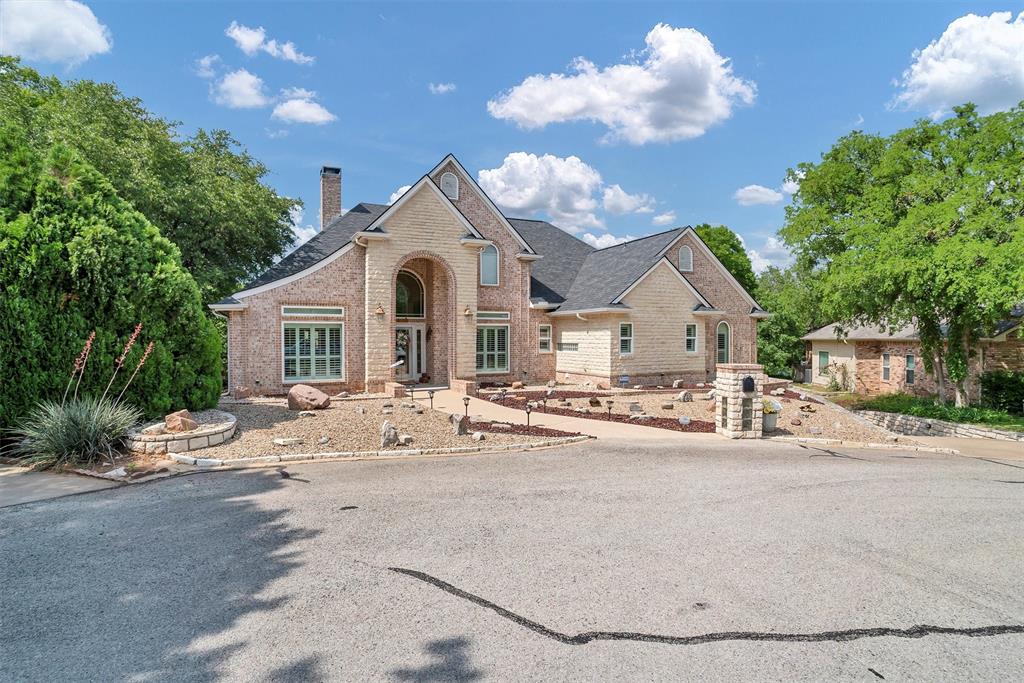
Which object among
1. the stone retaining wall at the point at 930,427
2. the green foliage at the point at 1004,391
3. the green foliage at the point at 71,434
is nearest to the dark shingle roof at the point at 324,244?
the green foliage at the point at 71,434

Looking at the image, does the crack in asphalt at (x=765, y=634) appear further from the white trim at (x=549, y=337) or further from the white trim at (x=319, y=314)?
the white trim at (x=549, y=337)

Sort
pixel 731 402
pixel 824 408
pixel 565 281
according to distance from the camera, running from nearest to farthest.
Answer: pixel 731 402, pixel 824 408, pixel 565 281

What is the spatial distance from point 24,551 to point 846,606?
7946 mm

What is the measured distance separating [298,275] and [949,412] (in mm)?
22359

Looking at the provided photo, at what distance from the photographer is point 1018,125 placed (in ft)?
53.1

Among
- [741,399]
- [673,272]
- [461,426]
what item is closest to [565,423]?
[461,426]

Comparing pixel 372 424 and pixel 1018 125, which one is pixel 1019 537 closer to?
pixel 372 424

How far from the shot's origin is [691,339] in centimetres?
2380

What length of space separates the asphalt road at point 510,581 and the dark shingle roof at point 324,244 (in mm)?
12675

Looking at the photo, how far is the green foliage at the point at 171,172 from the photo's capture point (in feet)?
62.0

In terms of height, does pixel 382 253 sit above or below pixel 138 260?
above

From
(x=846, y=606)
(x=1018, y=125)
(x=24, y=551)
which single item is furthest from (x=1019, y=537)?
(x=1018, y=125)

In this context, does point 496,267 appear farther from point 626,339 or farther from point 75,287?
point 75,287

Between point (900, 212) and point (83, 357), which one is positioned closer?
point (83, 357)
